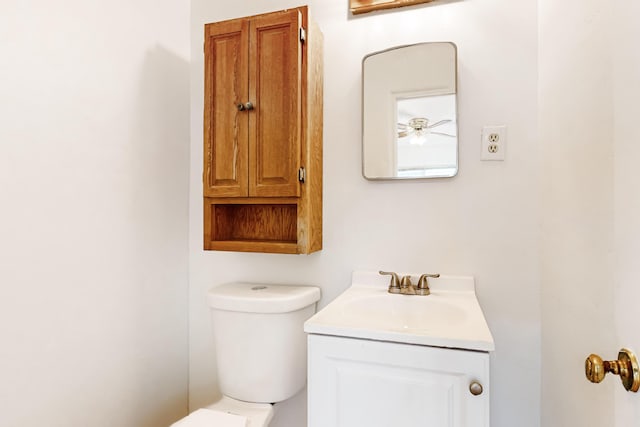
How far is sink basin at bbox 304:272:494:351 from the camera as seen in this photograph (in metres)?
0.88

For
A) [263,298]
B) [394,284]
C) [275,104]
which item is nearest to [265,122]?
[275,104]

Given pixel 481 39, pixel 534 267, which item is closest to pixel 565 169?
pixel 534 267

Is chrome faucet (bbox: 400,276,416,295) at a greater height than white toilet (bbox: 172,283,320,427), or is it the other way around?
chrome faucet (bbox: 400,276,416,295)

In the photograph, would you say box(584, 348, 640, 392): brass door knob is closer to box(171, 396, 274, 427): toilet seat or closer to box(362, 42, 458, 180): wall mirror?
box(362, 42, 458, 180): wall mirror

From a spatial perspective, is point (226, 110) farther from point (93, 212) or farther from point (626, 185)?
point (626, 185)

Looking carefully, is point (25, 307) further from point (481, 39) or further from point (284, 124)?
point (481, 39)

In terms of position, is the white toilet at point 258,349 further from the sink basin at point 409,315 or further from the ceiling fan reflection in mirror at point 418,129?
the ceiling fan reflection in mirror at point 418,129

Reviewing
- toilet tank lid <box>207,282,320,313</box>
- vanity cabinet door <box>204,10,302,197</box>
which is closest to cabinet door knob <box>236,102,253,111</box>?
vanity cabinet door <box>204,10,302,197</box>

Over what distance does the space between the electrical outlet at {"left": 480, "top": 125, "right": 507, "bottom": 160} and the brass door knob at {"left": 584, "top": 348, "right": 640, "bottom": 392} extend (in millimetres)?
823

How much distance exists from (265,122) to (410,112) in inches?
21.6

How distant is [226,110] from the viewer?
139cm

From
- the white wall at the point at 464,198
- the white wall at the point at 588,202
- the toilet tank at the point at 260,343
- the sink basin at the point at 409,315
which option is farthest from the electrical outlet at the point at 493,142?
the toilet tank at the point at 260,343

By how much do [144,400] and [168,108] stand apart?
1.22 metres

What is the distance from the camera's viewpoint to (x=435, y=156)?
1.32 m
